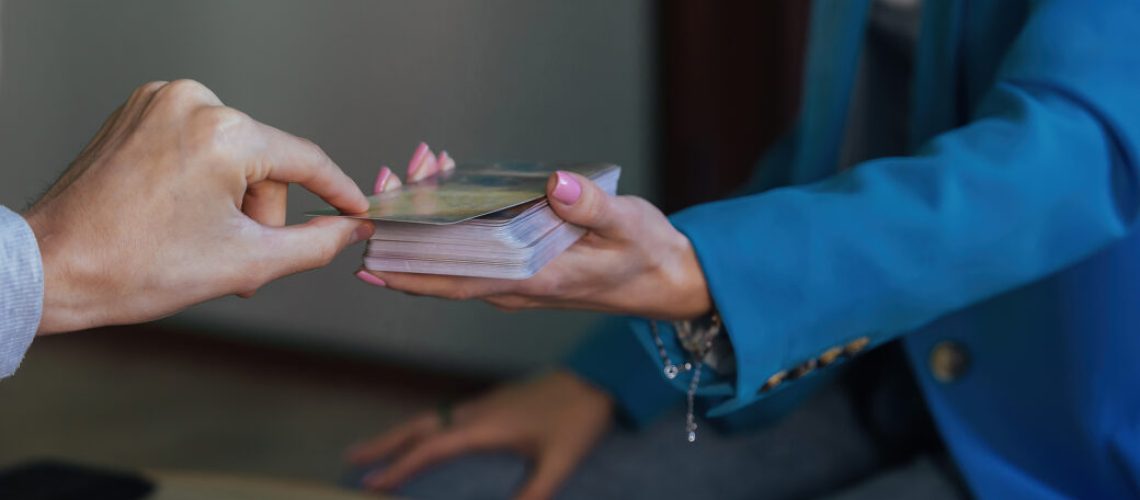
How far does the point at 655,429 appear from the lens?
1.14 metres

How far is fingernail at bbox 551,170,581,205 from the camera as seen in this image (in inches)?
26.4

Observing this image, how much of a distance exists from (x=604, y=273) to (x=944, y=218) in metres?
0.24

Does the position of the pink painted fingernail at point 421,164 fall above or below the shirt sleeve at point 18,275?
below

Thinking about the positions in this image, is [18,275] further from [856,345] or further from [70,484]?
[856,345]

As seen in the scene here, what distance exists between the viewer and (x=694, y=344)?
0.83m

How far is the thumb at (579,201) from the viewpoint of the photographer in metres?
0.67

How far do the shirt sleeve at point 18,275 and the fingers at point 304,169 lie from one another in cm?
13

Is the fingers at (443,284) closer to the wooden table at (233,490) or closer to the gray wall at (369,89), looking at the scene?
the wooden table at (233,490)

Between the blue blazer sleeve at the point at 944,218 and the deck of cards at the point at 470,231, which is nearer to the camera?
the deck of cards at the point at 470,231

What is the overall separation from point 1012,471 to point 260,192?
0.64 metres

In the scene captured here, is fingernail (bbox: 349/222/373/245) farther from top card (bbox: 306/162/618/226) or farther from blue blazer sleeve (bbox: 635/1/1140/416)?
blue blazer sleeve (bbox: 635/1/1140/416)

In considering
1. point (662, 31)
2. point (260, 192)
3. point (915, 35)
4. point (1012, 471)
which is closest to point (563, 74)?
point (662, 31)

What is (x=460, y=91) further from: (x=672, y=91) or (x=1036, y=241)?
(x=1036, y=241)

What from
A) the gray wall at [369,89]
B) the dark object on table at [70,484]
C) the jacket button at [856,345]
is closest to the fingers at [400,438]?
the dark object on table at [70,484]
